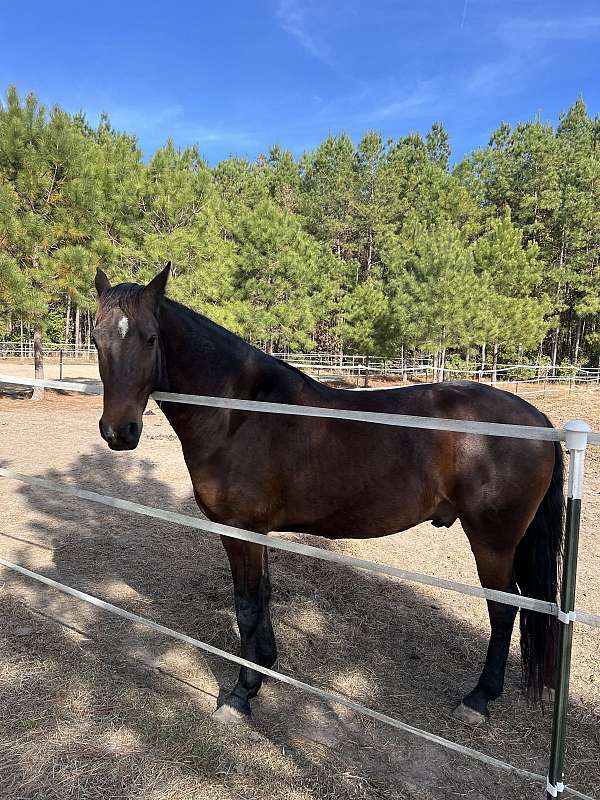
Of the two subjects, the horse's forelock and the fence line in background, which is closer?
the fence line in background

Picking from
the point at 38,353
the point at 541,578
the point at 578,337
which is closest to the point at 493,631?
the point at 541,578

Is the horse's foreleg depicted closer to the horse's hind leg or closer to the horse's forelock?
the horse's hind leg

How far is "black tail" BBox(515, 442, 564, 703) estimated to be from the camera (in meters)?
2.60

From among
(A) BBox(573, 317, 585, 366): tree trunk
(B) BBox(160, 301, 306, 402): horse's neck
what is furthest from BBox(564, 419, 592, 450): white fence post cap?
(A) BBox(573, 317, 585, 366): tree trunk

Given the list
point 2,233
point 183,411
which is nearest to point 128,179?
point 2,233

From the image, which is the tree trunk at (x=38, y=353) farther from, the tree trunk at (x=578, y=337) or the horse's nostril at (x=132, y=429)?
the tree trunk at (x=578, y=337)

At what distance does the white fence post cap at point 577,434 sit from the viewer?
1.29 m

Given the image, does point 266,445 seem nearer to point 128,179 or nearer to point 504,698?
point 504,698

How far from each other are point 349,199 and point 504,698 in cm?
3416

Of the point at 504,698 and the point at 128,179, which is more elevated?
the point at 128,179

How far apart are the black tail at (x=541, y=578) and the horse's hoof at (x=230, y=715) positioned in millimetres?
1477

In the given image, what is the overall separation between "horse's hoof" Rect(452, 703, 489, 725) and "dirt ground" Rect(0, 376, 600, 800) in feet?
0.12

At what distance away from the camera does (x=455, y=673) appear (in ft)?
9.59

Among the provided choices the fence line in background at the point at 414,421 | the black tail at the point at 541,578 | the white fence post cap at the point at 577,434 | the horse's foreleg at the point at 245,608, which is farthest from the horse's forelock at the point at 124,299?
the black tail at the point at 541,578
